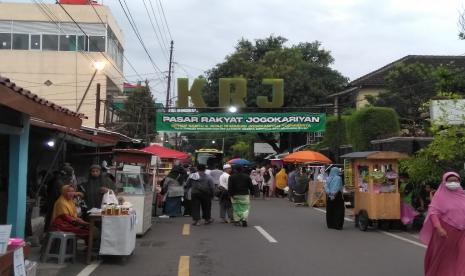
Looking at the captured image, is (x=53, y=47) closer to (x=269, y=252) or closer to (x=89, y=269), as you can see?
(x=269, y=252)

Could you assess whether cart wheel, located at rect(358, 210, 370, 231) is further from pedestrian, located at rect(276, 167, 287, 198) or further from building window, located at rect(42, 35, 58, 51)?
building window, located at rect(42, 35, 58, 51)

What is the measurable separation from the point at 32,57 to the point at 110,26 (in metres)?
5.83

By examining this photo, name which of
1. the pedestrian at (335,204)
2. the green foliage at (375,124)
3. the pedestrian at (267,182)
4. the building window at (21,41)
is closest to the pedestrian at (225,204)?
the pedestrian at (335,204)

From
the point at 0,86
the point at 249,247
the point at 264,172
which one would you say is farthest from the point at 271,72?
the point at 0,86

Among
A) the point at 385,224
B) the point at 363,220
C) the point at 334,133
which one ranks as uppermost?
the point at 334,133

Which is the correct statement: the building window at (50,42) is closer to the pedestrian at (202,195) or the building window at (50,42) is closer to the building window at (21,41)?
the building window at (21,41)

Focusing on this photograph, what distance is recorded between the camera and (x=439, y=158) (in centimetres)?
1523

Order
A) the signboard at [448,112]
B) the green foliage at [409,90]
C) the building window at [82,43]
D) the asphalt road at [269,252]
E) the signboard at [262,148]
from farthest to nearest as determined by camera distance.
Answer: the signboard at [262,148], the building window at [82,43], the green foliage at [409,90], the signboard at [448,112], the asphalt road at [269,252]

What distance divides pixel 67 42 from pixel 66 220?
33.4 metres

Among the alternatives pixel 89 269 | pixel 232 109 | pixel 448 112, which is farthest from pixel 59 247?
pixel 232 109

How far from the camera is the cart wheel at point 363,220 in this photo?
627 inches

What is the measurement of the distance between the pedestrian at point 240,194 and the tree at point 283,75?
30862mm

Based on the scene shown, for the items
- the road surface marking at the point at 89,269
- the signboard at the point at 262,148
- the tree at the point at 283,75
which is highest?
the tree at the point at 283,75

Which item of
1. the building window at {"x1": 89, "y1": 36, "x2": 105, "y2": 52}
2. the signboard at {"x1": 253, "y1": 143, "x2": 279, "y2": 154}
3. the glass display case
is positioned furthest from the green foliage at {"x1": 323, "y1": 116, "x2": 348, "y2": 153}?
the signboard at {"x1": 253, "y1": 143, "x2": 279, "y2": 154}
